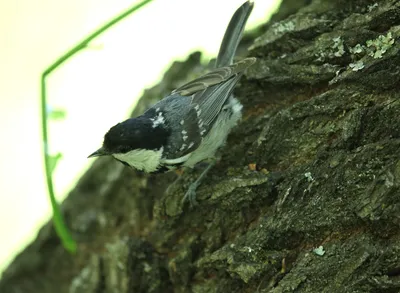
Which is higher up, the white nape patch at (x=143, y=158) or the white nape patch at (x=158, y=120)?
the white nape patch at (x=158, y=120)

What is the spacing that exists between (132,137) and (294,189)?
1.08 m

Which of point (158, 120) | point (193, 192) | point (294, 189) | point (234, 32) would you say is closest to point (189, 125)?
point (158, 120)

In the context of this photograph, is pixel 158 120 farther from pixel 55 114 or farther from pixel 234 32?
pixel 234 32

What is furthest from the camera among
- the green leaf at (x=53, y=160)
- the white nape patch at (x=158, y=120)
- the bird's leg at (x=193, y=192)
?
the white nape patch at (x=158, y=120)

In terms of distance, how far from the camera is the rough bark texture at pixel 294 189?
266cm

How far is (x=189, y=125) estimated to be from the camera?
3797 millimetres

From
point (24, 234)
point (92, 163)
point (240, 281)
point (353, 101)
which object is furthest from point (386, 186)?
point (24, 234)

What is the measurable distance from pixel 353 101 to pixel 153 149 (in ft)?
4.28

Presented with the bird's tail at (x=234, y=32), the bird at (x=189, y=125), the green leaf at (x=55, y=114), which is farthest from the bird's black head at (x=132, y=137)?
the bird's tail at (x=234, y=32)

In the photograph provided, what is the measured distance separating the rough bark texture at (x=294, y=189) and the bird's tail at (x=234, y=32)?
22cm

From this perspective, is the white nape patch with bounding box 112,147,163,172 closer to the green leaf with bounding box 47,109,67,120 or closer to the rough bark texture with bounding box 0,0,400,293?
the rough bark texture with bounding box 0,0,400,293

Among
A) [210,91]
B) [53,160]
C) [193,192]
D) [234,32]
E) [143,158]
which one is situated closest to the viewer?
[53,160]

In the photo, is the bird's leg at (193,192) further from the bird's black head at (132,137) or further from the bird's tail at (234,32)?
the bird's tail at (234,32)

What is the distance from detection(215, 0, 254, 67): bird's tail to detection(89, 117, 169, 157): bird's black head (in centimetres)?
72
